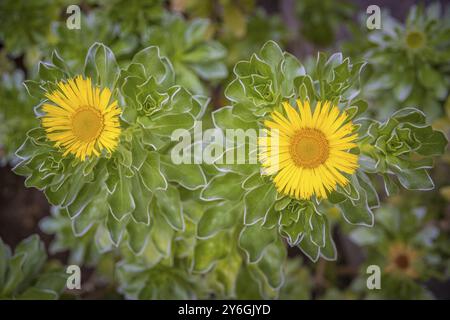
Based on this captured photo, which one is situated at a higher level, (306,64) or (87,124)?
(306,64)

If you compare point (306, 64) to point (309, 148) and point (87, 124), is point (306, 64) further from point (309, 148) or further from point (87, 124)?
point (87, 124)

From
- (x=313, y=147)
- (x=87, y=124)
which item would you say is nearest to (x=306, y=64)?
(x=313, y=147)

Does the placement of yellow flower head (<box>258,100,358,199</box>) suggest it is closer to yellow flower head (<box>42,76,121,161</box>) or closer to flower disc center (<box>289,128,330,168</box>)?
flower disc center (<box>289,128,330,168</box>)

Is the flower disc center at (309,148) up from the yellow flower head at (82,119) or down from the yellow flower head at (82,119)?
down

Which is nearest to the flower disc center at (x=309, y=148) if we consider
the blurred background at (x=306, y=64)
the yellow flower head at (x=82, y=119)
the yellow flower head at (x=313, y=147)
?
the yellow flower head at (x=313, y=147)

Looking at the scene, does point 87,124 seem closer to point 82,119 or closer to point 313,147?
point 82,119

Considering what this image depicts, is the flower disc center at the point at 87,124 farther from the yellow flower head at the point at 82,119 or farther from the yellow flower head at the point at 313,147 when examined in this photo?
the yellow flower head at the point at 313,147

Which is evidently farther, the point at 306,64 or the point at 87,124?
the point at 306,64

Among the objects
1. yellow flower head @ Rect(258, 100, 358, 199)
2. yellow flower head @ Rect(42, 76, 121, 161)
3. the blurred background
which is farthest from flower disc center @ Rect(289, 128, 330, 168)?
the blurred background
